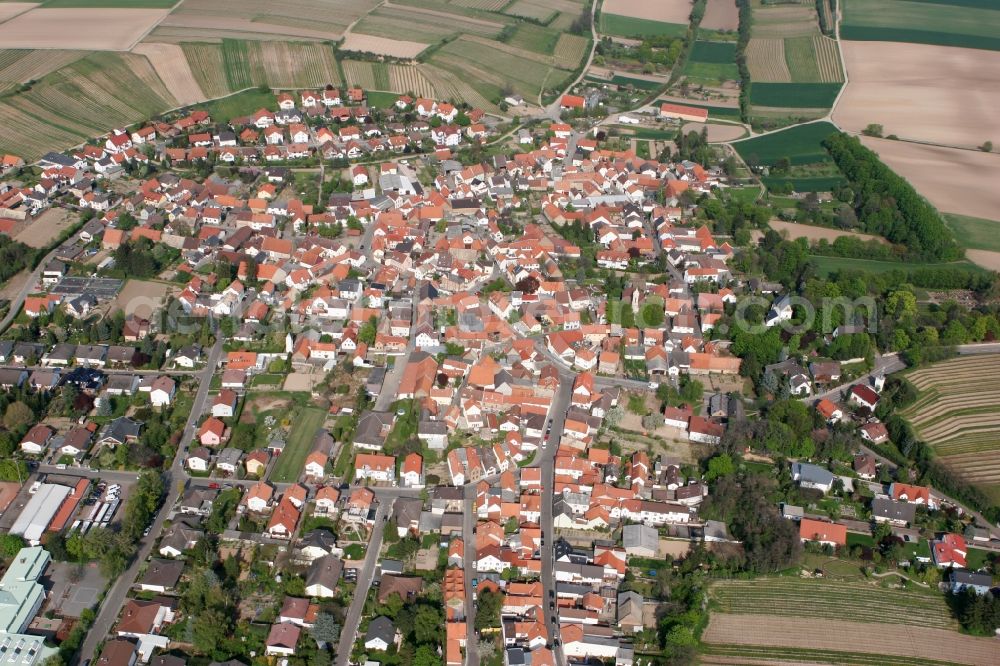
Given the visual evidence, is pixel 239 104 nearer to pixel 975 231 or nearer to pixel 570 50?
pixel 570 50

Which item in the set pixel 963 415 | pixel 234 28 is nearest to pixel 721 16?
pixel 234 28

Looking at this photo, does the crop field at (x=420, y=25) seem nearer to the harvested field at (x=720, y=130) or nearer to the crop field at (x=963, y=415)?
the harvested field at (x=720, y=130)

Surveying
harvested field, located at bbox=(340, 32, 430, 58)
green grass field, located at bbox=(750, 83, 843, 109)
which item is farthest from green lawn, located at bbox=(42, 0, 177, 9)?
green grass field, located at bbox=(750, 83, 843, 109)

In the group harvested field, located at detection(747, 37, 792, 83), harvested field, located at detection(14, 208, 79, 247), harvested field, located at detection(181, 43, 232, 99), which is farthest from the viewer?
harvested field, located at detection(747, 37, 792, 83)

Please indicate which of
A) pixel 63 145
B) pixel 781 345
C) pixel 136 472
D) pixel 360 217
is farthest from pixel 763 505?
pixel 63 145

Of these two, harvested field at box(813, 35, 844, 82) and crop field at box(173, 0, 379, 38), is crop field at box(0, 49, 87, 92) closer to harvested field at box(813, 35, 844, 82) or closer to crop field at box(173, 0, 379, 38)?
crop field at box(173, 0, 379, 38)

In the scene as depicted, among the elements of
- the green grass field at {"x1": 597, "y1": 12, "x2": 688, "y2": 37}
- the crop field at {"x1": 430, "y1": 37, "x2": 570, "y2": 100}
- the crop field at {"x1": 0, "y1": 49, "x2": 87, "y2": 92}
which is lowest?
the crop field at {"x1": 0, "y1": 49, "x2": 87, "y2": 92}

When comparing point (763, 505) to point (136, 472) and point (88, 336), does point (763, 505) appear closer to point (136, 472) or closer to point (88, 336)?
point (136, 472)
